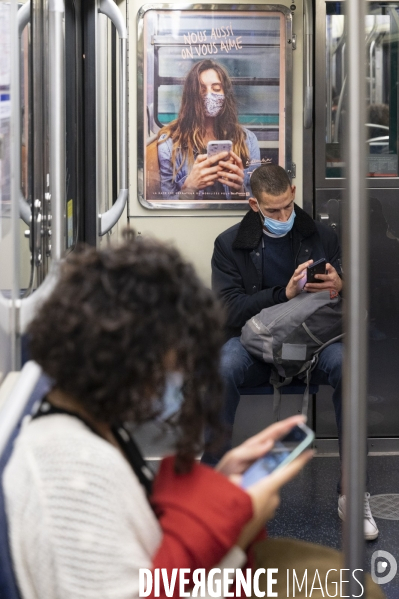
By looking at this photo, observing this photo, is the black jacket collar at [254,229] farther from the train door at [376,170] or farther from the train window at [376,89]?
the train window at [376,89]

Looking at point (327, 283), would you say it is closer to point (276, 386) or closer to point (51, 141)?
point (276, 386)

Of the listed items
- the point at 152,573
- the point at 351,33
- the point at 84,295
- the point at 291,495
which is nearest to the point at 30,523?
the point at 152,573

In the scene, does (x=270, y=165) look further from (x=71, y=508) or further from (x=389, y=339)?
(x=71, y=508)

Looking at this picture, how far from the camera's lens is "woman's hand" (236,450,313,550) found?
45.9 inches

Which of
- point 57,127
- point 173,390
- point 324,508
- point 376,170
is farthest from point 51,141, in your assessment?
point 376,170

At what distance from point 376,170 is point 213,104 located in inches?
34.3

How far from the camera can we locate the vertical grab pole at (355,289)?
3.96 ft

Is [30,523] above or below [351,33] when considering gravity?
below

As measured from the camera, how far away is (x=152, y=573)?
1066mm

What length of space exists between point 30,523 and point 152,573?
0.17 meters

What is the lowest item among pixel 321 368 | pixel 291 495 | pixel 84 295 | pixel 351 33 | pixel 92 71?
pixel 291 495

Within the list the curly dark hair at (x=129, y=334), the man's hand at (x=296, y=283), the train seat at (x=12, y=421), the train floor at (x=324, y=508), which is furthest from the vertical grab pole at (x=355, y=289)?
the man's hand at (x=296, y=283)

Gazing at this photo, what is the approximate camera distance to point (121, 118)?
363 centimetres

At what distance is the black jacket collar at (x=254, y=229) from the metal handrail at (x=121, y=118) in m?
0.55
